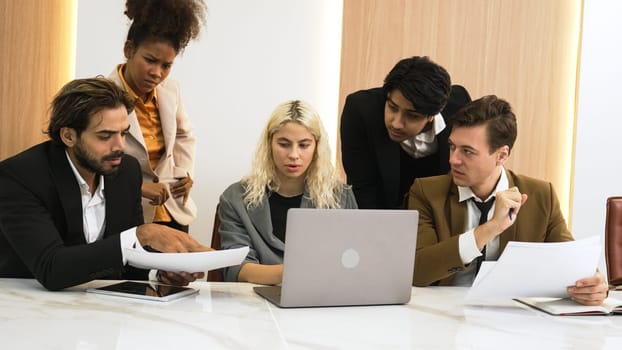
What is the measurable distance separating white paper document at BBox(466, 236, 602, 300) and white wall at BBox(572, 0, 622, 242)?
8.60ft

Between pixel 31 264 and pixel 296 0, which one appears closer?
pixel 31 264

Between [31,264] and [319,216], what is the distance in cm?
84

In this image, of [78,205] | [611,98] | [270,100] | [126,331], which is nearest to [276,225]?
[78,205]

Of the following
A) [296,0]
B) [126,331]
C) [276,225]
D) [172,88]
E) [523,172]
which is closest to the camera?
[126,331]

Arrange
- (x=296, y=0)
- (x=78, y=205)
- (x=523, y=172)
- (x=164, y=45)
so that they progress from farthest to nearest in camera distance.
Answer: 1. (x=523, y=172)
2. (x=296, y=0)
3. (x=164, y=45)
4. (x=78, y=205)

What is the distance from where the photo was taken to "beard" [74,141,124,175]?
7.10 feet

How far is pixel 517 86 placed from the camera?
4340 millimetres

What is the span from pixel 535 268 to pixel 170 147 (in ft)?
5.60

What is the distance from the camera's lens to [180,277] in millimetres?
1991

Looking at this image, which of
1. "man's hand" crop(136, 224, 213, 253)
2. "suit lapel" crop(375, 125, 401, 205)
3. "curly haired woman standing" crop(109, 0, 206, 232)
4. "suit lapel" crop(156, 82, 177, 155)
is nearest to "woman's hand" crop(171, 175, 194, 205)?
"curly haired woman standing" crop(109, 0, 206, 232)

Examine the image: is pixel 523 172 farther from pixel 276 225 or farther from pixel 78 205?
pixel 78 205

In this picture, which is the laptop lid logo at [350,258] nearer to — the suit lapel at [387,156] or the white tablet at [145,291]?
the white tablet at [145,291]

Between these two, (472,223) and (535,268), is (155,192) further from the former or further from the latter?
(535,268)

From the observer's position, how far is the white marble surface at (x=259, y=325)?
4.72 ft
